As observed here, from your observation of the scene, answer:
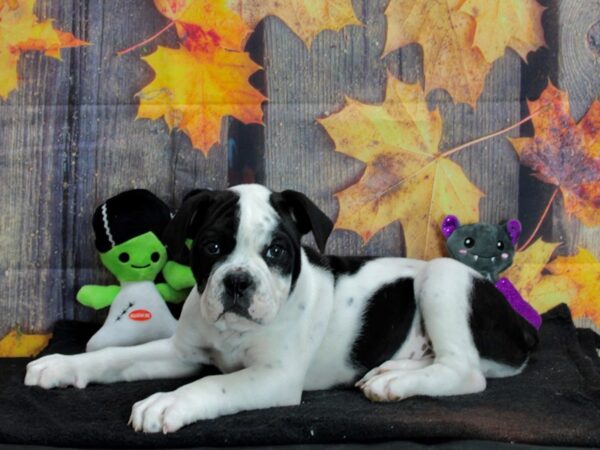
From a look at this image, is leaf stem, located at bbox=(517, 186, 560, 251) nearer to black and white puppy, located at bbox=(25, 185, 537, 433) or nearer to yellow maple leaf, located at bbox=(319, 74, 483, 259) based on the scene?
yellow maple leaf, located at bbox=(319, 74, 483, 259)

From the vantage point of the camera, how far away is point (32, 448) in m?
2.43

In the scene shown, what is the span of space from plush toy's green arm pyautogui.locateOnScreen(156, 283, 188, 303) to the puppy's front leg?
886 millimetres

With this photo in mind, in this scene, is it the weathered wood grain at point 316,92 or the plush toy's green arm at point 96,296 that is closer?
the plush toy's green arm at point 96,296

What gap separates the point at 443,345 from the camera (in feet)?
10.0

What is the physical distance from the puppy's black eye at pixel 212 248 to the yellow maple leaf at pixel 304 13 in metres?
1.38

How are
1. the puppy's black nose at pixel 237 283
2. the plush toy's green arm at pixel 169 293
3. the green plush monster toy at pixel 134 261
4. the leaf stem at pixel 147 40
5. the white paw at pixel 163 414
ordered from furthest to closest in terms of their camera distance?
the leaf stem at pixel 147 40, the plush toy's green arm at pixel 169 293, the green plush monster toy at pixel 134 261, the puppy's black nose at pixel 237 283, the white paw at pixel 163 414

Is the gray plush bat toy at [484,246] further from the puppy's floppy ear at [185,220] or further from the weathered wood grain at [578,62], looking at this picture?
A: the puppy's floppy ear at [185,220]

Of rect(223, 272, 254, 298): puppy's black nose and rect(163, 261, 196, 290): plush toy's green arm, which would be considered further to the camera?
rect(163, 261, 196, 290): plush toy's green arm

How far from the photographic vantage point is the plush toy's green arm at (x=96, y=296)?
11.8ft

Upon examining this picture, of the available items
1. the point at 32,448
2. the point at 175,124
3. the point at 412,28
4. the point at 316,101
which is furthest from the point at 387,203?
the point at 32,448

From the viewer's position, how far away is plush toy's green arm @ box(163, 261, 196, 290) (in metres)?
3.54

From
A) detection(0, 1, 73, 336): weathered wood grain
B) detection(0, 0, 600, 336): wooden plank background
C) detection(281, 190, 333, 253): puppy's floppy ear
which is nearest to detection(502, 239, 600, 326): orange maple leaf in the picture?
detection(0, 0, 600, 336): wooden plank background

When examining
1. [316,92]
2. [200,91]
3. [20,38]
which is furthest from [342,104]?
[20,38]

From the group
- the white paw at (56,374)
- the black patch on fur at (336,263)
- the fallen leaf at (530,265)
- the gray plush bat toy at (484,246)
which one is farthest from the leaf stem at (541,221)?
the white paw at (56,374)
